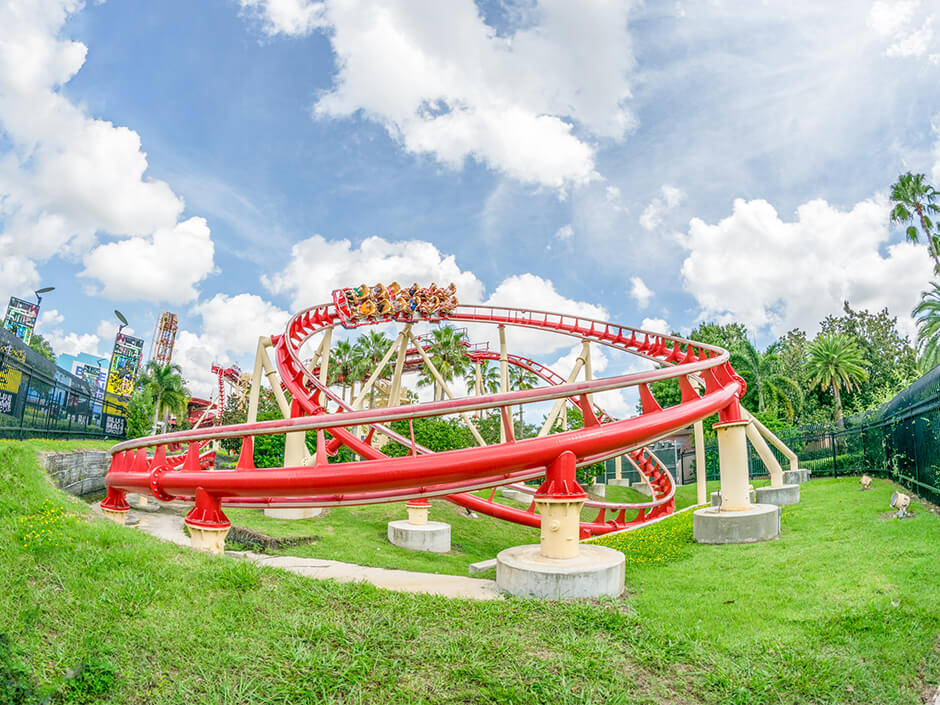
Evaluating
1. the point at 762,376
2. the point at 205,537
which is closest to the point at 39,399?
the point at 205,537

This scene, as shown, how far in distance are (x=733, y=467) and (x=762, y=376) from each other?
36827 mm

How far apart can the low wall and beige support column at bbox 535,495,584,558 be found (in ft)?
36.9

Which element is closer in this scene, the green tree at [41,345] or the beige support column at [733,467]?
the beige support column at [733,467]

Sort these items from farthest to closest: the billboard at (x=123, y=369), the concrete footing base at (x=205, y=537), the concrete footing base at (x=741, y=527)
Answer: the billboard at (x=123, y=369) → the concrete footing base at (x=741, y=527) → the concrete footing base at (x=205, y=537)

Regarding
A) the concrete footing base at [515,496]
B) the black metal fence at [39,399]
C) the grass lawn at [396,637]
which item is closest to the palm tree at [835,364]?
the concrete footing base at [515,496]

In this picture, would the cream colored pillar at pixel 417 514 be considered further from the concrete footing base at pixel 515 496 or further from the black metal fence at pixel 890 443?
the black metal fence at pixel 890 443

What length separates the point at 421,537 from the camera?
15.3 meters

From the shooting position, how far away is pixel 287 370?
57.8ft

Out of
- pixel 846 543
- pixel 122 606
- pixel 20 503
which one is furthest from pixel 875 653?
pixel 20 503

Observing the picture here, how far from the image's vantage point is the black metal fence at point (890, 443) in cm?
1199

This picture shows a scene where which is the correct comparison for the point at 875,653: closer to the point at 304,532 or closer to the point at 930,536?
the point at 930,536

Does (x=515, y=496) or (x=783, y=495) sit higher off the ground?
(x=783, y=495)

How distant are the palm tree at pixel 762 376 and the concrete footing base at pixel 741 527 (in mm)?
33741

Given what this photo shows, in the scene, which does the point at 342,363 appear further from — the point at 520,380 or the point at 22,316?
the point at 22,316
